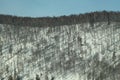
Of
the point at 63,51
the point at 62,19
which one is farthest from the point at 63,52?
the point at 62,19

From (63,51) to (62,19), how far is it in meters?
1.54

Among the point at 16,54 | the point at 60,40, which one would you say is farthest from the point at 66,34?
the point at 16,54

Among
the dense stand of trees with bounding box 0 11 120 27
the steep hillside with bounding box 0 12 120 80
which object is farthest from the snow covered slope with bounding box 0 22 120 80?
the dense stand of trees with bounding box 0 11 120 27

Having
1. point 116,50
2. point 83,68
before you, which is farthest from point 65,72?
point 116,50

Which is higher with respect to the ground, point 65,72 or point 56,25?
point 56,25

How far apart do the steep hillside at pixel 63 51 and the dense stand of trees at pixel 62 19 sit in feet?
0.30

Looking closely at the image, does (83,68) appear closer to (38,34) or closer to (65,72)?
(65,72)

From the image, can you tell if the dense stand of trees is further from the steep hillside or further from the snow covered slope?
the snow covered slope

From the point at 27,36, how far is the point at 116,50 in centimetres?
426

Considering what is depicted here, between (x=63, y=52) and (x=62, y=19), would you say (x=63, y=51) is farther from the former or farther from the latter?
(x=62, y=19)

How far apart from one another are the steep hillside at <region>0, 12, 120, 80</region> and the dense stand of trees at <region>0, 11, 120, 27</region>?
90 millimetres

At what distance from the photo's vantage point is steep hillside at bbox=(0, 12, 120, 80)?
88.2 feet

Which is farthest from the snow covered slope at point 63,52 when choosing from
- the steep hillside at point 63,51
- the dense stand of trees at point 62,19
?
the dense stand of trees at point 62,19

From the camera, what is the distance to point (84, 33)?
27672mm
